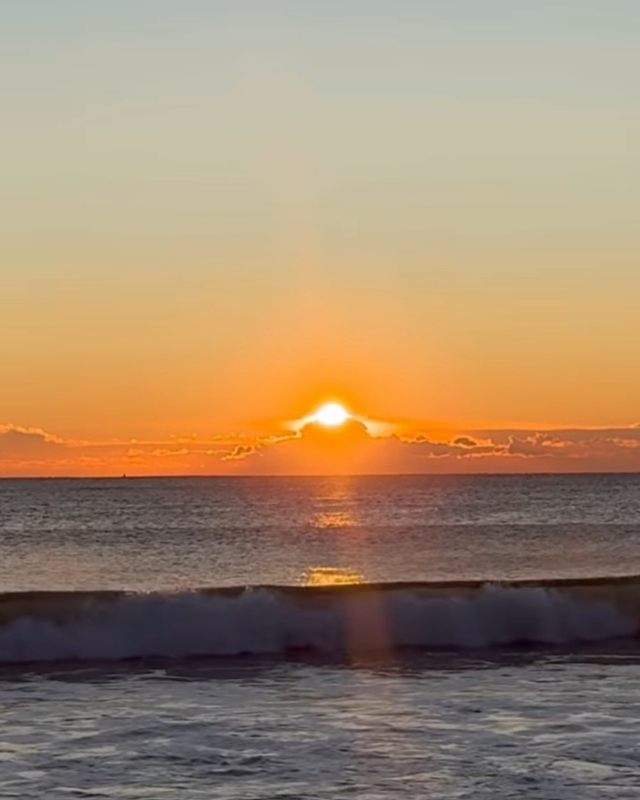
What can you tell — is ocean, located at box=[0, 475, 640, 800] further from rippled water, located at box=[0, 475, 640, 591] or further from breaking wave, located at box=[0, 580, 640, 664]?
rippled water, located at box=[0, 475, 640, 591]

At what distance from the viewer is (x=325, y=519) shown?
102m

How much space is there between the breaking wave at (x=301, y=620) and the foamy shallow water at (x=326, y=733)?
238cm

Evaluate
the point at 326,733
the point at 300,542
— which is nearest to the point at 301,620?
the point at 326,733

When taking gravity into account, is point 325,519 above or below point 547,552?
above

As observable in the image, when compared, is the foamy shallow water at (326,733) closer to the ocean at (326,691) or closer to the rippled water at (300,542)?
the ocean at (326,691)

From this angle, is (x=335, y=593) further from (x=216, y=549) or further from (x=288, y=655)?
(x=216, y=549)

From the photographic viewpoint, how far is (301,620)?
18.8m

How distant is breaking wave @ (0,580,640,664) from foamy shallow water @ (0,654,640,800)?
7.82 ft

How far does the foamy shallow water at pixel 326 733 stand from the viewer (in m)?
9.60

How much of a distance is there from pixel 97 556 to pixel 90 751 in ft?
170

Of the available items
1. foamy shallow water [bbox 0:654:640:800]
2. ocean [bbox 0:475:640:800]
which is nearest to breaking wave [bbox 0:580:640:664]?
ocean [bbox 0:475:640:800]

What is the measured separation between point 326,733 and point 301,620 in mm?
7425

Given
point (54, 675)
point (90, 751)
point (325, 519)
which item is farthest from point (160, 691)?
point (325, 519)

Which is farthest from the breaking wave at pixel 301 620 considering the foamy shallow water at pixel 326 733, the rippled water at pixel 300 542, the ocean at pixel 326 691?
the rippled water at pixel 300 542
